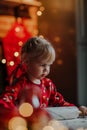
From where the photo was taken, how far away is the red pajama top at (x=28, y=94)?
3.15 ft

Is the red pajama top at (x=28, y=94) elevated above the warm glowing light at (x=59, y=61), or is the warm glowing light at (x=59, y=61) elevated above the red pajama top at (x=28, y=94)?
the red pajama top at (x=28, y=94)

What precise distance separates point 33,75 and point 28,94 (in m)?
0.11

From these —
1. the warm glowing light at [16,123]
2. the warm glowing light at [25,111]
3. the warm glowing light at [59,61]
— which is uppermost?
the warm glowing light at [25,111]

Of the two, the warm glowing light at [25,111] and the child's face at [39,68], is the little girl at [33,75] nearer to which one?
the child's face at [39,68]

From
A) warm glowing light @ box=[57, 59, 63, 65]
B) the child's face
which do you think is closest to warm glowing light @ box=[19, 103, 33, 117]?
the child's face

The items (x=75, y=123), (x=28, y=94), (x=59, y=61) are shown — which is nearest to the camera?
(x=75, y=123)

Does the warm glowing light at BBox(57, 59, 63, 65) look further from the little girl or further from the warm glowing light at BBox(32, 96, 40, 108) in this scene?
the warm glowing light at BBox(32, 96, 40, 108)

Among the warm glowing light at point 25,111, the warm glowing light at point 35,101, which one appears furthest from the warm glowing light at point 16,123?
the warm glowing light at point 35,101

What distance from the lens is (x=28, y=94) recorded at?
970 mm

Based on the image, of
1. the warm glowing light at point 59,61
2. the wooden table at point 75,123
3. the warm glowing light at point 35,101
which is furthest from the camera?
the warm glowing light at point 59,61

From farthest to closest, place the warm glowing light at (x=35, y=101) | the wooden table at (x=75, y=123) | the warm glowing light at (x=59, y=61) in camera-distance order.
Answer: the warm glowing light at (x=59, y=61) → the warm glowing light at (x=35, y=101) → the wooden table at (x=75, y=123)

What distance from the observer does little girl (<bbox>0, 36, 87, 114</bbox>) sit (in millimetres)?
985

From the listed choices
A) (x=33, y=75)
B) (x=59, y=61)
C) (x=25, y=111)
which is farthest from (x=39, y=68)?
(x=59, y=61)

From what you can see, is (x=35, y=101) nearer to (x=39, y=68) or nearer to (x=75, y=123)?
(x=39, y=68)
